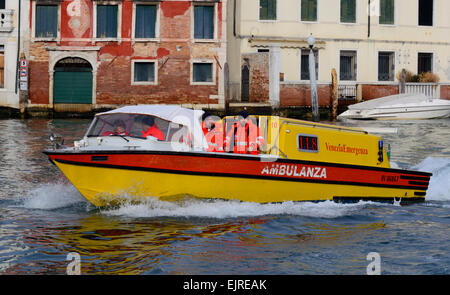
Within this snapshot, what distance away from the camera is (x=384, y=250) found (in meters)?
9.24

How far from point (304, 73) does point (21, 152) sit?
20.4 m

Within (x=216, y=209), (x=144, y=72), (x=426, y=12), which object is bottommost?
(x=216, y=209)

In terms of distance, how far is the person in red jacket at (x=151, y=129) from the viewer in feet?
36.8

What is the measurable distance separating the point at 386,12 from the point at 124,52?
14.1 metres

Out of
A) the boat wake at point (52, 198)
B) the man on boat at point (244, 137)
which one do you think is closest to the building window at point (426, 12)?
the man on boat at point (244, 137)

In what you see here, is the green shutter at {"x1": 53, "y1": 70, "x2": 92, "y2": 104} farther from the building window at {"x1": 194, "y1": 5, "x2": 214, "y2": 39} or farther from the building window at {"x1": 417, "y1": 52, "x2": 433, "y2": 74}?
the building window at {"x1": 417, "y1": 52, "x2": 433, "y2": 74}

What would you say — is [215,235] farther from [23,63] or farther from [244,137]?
[23,63]

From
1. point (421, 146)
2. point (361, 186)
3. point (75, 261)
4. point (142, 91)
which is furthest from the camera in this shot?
point (142, 91)

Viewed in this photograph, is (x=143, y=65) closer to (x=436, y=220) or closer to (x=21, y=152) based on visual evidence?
(x=21, y=152)

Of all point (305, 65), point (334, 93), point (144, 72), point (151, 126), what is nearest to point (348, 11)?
point (305, 65)

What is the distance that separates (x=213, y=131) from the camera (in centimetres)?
1191

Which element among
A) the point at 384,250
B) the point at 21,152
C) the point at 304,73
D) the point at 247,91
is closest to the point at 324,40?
the point at 304,73

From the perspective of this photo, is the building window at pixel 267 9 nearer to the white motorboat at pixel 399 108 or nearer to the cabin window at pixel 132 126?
the white motorboat at pixel 399 108

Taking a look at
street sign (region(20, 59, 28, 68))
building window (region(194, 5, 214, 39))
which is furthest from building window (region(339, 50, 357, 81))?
street sign (region(20, 59, 28, 68))
